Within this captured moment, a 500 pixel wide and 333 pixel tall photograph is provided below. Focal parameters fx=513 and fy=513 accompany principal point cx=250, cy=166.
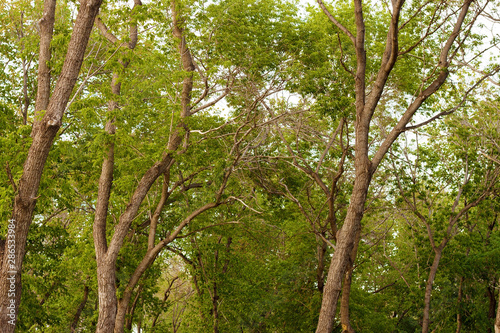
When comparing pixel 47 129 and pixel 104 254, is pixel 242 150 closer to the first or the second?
pixel 104 254

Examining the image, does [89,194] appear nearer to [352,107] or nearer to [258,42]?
[258,42]

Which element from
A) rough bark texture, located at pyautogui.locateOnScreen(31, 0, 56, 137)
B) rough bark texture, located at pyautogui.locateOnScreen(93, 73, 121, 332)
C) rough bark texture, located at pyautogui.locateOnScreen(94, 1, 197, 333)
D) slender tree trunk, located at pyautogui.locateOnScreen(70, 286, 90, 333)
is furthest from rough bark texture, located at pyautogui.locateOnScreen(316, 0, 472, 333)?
slender tree trunk, located at pyautogui.locateOnScreen(70, 286, 90, 333)

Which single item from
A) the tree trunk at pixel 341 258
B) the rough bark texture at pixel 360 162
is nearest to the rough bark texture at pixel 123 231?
the rough bark texture at pixel 360 162

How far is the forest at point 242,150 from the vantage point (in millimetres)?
10406

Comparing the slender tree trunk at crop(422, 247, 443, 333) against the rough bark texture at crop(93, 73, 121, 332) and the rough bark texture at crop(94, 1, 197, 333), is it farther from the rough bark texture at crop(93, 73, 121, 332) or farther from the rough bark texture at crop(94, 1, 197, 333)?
the rough bark texture at crop(93, 73, 121, 332)

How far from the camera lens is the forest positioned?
34.1ft

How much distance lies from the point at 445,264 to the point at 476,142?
16.1 feet

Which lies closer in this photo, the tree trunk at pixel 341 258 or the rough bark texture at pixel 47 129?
the rough bark texture at pixel 47 129

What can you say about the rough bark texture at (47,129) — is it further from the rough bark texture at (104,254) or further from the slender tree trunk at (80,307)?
the slender tree trunk at (80,307)

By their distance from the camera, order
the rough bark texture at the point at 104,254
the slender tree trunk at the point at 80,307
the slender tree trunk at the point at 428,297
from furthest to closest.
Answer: the slender tree trunk at the point at 80,307 < the slender tree trunk at the point at 428,297 < the rough bark texture at the point at 104,254

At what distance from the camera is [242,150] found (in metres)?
14.5

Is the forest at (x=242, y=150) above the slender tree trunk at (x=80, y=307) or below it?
above

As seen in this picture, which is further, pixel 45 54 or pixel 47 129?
pixel 45 54

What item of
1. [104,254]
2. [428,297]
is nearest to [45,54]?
[104,254]
